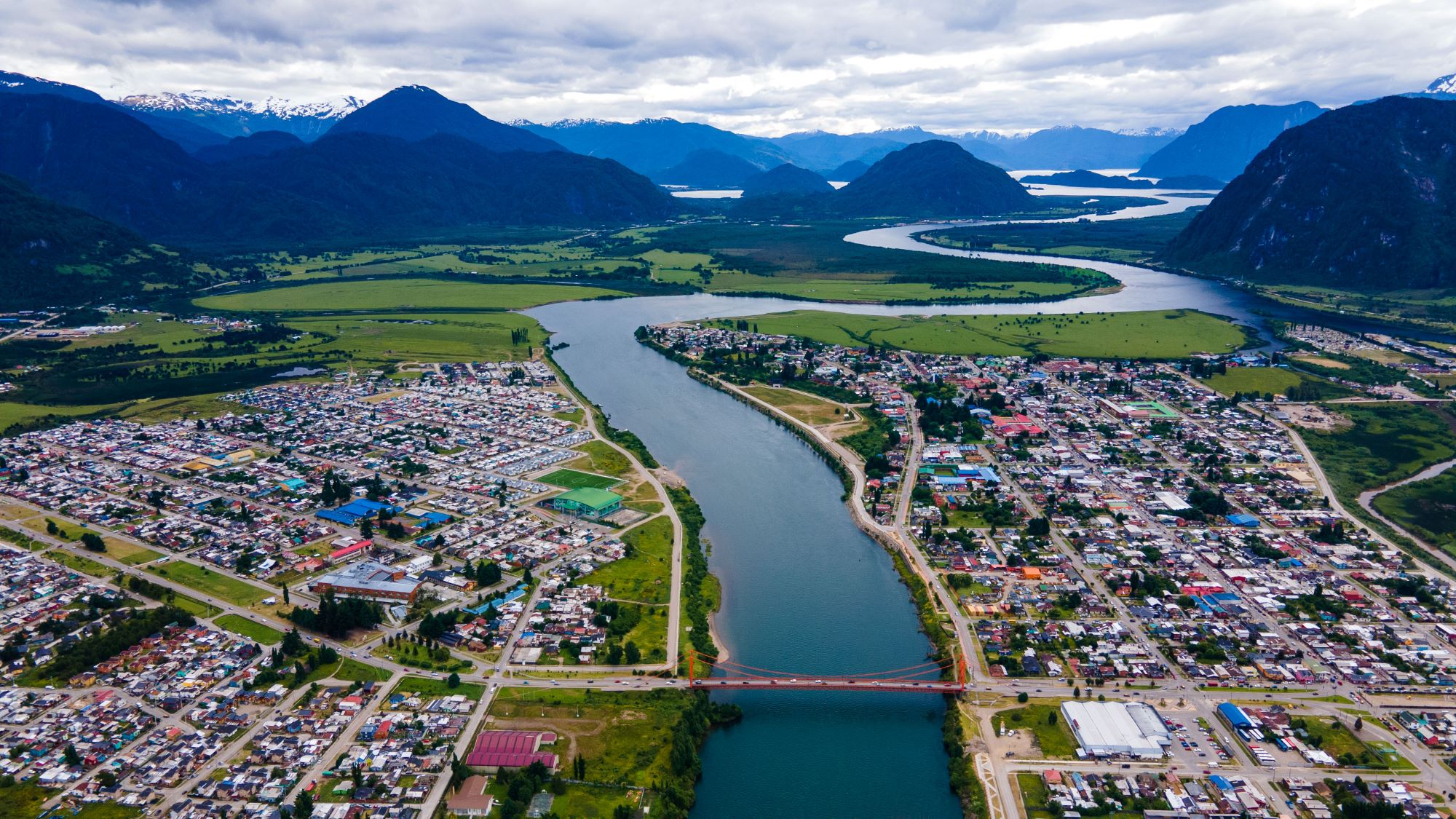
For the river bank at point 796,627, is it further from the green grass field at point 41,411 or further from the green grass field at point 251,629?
the green grass field at point 41,411

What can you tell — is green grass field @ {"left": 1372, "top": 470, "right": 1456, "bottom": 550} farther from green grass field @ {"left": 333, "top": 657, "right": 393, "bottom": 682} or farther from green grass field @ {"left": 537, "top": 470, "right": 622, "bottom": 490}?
green grass field @ {"left": 333, "top": 657, "right": 393, "bottom": 682}

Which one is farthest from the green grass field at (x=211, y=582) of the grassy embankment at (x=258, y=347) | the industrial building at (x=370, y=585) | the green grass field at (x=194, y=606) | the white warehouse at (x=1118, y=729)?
the white warehouse at (x=1118, y=729)

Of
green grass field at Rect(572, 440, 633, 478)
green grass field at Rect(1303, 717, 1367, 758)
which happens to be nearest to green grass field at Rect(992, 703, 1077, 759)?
green grass field at Rect(1303, 717, 1367, 758)

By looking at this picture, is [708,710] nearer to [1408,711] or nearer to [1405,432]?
[1408,711]

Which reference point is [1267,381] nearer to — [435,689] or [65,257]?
A: [435,689]

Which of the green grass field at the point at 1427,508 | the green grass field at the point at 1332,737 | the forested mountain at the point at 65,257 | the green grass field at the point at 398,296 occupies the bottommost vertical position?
the green grass field at the point at 1332,737

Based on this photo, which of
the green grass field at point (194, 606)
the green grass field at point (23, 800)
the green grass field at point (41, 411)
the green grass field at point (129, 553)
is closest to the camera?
the green grass field at point (23, 800)
